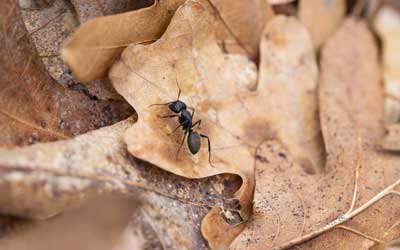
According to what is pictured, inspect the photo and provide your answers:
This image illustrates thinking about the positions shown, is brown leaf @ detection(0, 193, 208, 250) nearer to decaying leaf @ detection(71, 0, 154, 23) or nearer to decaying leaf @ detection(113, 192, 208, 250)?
decaying leaf @ detection(113, 192, 208, 250)

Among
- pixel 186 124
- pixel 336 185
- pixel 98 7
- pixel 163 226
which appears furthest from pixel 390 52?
pixel 163 226

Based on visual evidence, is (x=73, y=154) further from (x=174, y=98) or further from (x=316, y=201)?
(x=316, y=201)

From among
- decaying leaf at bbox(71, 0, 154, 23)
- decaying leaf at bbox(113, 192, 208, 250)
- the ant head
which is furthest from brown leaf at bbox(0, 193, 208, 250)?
decaying leaf at bbox(71, 0, 154, 23)

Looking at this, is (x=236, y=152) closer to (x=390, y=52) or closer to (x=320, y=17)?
(x=320, y=17)

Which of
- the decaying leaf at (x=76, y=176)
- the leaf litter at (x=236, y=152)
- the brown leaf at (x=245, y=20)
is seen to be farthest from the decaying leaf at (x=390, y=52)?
the decaying leaf at (x=76, y=176)

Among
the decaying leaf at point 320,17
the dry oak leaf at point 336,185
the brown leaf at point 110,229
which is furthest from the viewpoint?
the decaying leaf at point 320,17

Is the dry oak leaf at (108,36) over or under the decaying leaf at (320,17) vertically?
over

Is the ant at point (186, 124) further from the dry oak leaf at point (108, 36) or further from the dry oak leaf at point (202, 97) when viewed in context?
the dry oak leaf at point (108, 36)
